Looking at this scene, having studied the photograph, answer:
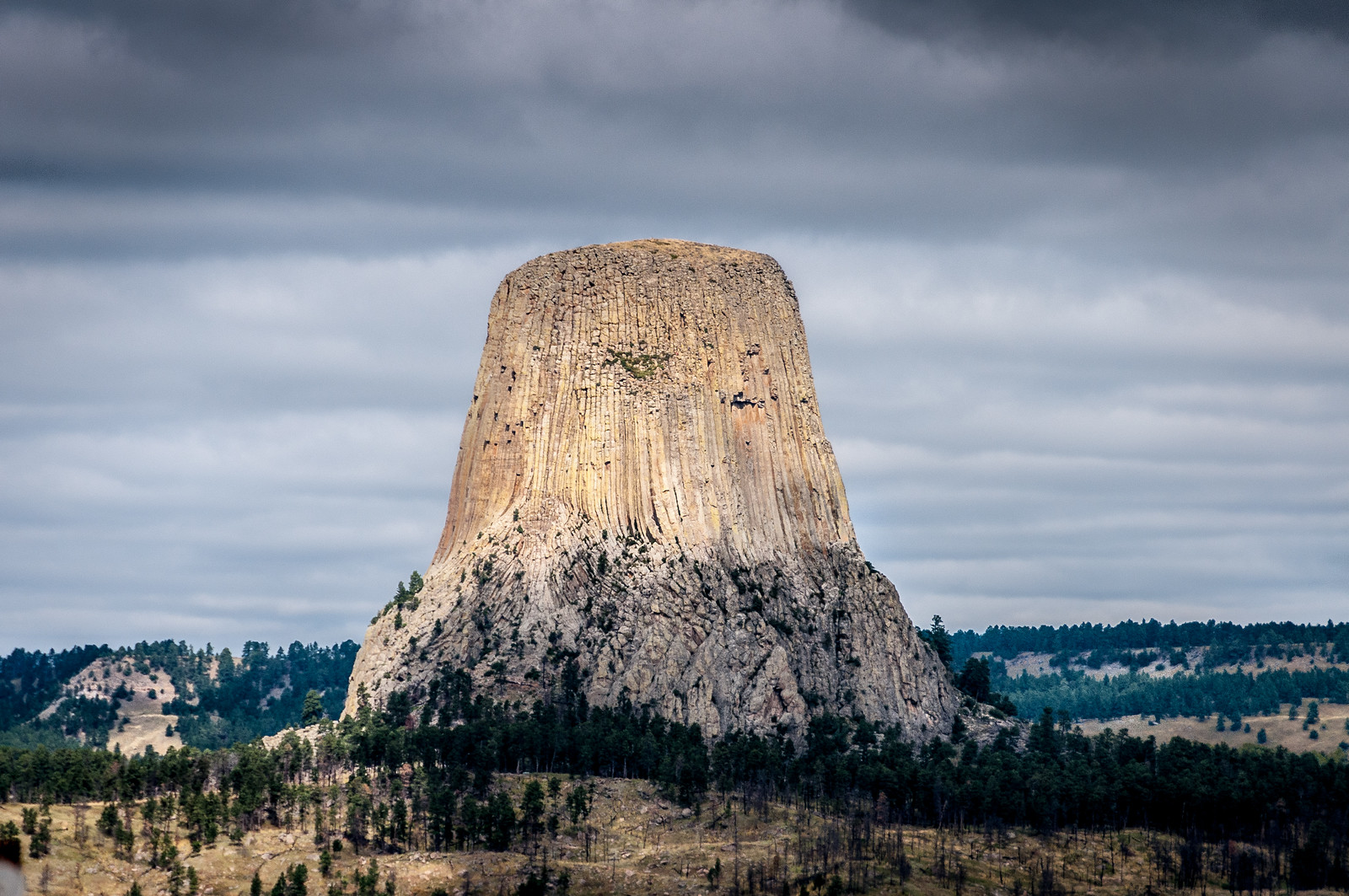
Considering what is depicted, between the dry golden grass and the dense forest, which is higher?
the dense forest

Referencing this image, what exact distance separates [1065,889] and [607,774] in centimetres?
4909

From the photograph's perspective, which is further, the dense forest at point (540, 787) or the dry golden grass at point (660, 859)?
the dense forest at point (540, 787)

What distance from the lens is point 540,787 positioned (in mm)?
176750

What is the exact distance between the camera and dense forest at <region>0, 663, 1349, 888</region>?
174m

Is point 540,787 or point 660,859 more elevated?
point 540,787

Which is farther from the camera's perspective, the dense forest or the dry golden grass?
the dense forest

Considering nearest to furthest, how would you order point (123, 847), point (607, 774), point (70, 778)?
1. point (123, 847)
2. point (70, 778)
3. point (607, 774)

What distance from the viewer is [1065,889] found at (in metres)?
177

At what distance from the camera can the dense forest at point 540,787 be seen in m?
174

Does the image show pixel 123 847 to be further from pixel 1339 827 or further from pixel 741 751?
pixel 1339 827

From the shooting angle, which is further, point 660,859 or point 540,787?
point 540,787

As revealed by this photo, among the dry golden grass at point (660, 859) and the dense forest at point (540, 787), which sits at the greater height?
the dense forest at point (540, 787)

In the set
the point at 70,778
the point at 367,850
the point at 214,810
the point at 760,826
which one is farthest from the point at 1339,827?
the point at 70,778

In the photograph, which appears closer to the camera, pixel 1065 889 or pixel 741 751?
pixel 1065 889
